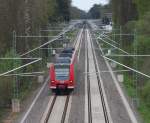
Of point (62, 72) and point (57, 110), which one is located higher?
point (62, 72)

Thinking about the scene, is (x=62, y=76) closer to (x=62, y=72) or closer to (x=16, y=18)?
(x=62, y=72)

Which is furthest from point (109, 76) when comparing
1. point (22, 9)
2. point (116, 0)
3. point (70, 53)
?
point (116, 0)

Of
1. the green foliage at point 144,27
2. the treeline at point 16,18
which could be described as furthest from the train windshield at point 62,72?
the green foliage at point 144,27

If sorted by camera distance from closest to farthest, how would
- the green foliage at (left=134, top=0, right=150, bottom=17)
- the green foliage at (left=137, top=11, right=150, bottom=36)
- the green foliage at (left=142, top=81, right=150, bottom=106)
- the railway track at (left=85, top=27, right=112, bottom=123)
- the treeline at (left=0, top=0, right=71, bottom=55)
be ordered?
the railway track at (left=85, top=27, right=112, bottom=123) < the green foliage at (left=142, top=81, right=150, bottom=106) < the green foliage at (left=137, top=11, right=150, bottom=36) < the treeline at (left=0, top=0, right=71, bottom=55) < the green foliage at (left=134, top=0, right=150, bottom=17)

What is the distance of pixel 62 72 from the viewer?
56250 mm

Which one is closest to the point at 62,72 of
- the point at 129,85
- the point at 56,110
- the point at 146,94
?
the point at 56,110

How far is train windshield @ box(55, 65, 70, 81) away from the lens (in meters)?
56.2

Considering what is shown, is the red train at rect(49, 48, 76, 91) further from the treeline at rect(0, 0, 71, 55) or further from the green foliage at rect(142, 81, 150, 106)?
the green foliage at rect(142, 81, 150, 106)

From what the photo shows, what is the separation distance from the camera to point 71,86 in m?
56.8

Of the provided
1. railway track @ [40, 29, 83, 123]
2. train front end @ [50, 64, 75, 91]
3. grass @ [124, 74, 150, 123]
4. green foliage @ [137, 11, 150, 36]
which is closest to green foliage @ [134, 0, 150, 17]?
grass @ [124, 74, 150, 123]

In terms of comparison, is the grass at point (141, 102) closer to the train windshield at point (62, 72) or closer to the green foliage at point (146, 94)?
the green foliage at point (146, 94)

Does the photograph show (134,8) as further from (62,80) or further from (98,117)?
(98,117)

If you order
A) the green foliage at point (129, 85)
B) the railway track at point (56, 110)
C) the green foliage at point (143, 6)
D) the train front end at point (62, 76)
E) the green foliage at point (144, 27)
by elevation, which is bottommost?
the railway track at point (56, 110)

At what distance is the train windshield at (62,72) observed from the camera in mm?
Answer: 56219
